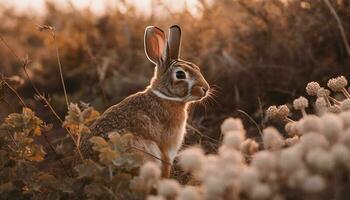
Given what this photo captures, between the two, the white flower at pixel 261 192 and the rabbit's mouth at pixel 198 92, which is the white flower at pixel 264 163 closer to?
the white flower at pixel 261 192

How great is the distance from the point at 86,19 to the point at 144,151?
451 cm

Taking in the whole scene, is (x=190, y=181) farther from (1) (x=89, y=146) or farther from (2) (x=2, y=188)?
(2) (x=2, y=188)

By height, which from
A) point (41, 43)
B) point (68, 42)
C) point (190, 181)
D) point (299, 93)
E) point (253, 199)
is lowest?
point (253, 199)

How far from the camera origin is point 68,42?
28.1 ft

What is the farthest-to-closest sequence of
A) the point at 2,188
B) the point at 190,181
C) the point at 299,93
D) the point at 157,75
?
the point at 299,93, the point at 157,75, the point at 190,181, the point at 2,188

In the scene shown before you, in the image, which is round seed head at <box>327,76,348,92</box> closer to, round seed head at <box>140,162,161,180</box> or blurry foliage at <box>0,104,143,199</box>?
blurry foliage at <box>0,104,143,199</box>

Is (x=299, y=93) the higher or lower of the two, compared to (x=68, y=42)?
lower

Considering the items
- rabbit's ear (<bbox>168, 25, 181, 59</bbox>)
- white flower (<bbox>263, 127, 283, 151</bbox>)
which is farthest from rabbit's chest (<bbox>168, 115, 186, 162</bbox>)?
white flower (<bbox>263, 127, 283, 151</bbox>)

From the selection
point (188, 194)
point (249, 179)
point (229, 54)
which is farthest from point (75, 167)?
point (229, 54)

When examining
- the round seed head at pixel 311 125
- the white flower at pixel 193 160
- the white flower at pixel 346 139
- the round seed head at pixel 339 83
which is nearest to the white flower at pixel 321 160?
the white flower at pixel 346 139

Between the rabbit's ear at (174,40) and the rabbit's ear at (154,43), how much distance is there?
0.21 ft

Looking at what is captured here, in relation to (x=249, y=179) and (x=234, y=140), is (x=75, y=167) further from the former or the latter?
(x=249, y=179)

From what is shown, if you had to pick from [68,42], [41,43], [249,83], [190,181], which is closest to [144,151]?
[190,181]

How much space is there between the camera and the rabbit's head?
546cm
